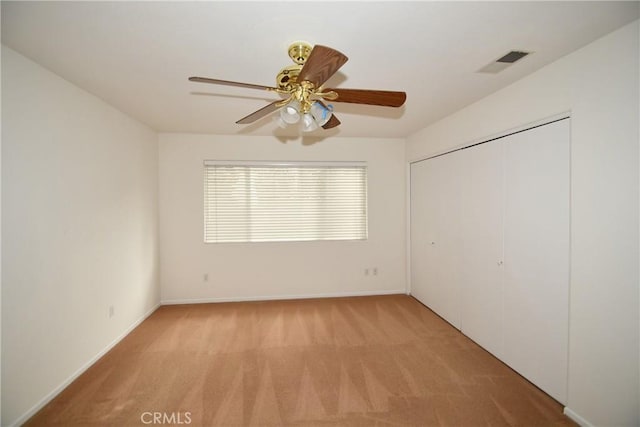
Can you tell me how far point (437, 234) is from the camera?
3752 millimetres

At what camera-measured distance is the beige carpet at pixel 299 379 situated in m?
1.98

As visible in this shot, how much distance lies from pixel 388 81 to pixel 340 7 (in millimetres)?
996

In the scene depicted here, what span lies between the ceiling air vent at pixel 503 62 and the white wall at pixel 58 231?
3327 mm

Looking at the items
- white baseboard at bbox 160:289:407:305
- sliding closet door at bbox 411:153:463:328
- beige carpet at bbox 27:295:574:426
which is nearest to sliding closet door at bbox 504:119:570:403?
beige carpet at bbox 27:295:574:426

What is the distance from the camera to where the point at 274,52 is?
1.92 meters

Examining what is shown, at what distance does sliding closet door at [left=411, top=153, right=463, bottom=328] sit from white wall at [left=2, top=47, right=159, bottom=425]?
3803mm

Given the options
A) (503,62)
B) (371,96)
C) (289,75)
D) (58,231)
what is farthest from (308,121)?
(58,231)

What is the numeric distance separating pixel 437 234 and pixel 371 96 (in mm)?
2570

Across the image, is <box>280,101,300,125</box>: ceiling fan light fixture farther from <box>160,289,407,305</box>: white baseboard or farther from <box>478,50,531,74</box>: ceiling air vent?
<box>160,289,407,305</box>: white baseboard

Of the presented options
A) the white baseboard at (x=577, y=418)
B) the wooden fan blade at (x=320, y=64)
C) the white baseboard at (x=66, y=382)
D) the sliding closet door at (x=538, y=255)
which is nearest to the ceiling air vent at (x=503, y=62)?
the sliding closet door at (x=538, y=255)

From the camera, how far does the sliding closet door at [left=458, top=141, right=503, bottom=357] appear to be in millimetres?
2693

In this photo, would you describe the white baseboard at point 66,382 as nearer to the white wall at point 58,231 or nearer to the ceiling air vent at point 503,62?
the white wall at point 58,231

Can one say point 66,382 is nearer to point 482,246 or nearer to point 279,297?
point 279,297

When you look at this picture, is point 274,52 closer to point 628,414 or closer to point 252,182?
point 252,182
